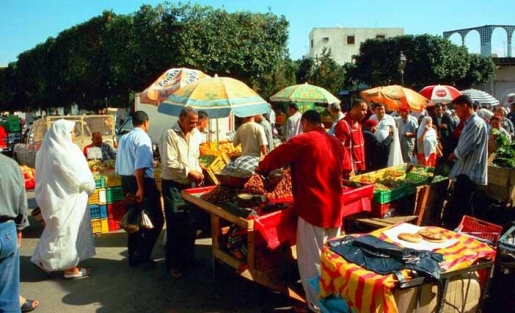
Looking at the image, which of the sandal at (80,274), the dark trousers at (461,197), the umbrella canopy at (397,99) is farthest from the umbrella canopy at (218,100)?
the umbrella canopy at (397,99)

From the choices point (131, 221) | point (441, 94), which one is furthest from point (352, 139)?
point (441, 94)

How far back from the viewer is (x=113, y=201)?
294 inches

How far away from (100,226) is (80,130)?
6592 millimetres

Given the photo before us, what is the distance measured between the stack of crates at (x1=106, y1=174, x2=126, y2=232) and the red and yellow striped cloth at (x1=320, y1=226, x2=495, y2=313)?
4.89 meters

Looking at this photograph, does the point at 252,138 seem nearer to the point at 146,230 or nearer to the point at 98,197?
the point at 146,230

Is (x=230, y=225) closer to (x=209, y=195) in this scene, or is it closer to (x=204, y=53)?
(x=209, y=195)

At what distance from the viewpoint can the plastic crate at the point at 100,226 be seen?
7258 millimetres

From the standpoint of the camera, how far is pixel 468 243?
3549 millimetres

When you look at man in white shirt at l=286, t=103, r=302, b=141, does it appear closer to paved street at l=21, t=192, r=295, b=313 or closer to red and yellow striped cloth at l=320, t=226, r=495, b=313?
paved street at l=21, t=192, r=295, b=313

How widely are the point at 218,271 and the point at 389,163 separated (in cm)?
470

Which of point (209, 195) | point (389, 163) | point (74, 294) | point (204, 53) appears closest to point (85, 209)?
point (74, 294)

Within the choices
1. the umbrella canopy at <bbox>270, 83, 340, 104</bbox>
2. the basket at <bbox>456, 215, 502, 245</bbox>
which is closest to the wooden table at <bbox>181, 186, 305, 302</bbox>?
the basket at <bbox>456, 215, 502, 245</bbox>

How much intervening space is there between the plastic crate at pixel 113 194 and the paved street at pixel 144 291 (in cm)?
162

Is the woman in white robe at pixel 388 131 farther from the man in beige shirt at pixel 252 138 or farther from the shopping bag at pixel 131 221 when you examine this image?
the shopping bag at pixel 131 221
